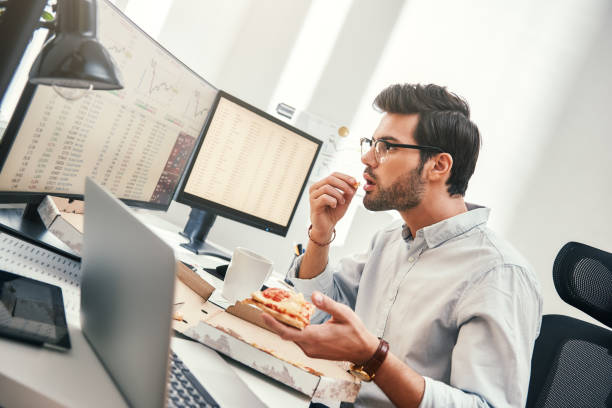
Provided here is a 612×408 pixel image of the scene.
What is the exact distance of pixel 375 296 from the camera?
1138 mm

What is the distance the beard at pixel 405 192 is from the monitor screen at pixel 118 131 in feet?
1.92

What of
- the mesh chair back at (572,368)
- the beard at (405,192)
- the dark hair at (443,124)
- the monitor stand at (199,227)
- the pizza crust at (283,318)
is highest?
the dark hair at (443,124)

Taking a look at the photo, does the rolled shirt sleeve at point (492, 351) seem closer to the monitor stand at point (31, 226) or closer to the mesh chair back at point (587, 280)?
the mesh chair back at point (587, 280)

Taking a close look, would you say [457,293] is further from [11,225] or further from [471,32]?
[471,32]

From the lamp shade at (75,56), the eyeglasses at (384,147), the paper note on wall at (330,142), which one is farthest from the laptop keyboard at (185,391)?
the paper note on wall at (330,142)

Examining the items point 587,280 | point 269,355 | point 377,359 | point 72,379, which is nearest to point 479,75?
point 587,280

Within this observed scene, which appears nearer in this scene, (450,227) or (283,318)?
(283,318)

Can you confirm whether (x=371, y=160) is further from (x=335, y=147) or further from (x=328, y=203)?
(x=335, y=147)

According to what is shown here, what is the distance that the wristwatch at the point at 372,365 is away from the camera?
726mm

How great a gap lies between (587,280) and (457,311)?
0.33m

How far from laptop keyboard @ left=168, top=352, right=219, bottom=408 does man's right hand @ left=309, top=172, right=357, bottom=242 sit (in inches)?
30.2

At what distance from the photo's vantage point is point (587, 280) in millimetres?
941

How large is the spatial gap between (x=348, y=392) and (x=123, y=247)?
423 millimetres

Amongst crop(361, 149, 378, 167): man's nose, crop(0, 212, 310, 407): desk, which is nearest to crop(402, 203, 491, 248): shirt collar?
crop(361, 149, 378, 167): man's nose
